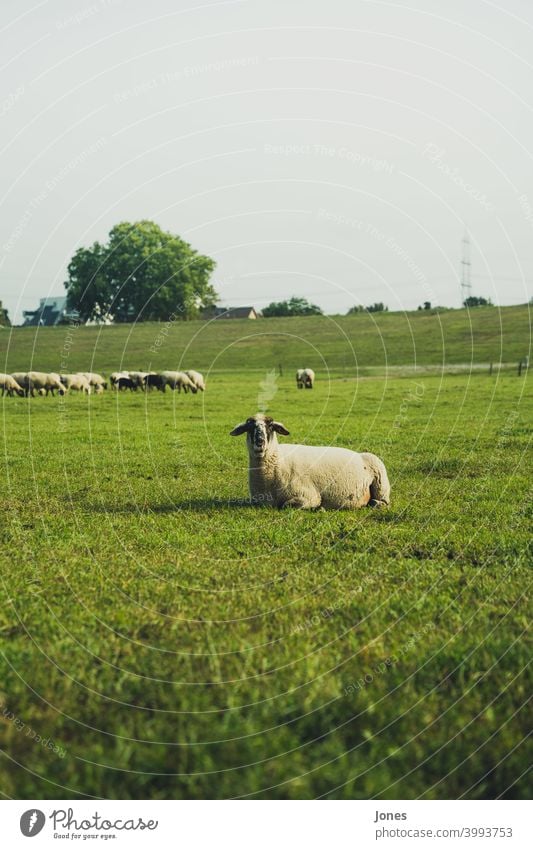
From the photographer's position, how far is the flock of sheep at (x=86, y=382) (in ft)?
145

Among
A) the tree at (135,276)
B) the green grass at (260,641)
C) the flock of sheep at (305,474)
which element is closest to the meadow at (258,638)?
the green grass at (260,641)

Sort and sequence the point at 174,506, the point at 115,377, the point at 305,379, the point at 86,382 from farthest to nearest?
the point at 305,379 → the point at 115,377 → the point at 86,382 → the point at 174,506

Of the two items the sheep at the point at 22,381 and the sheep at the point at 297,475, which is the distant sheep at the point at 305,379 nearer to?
the sheep at the point at 22,381

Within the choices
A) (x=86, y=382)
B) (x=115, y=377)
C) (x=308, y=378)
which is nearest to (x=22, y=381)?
(x=86, y=382)

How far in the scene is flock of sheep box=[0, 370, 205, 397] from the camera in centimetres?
4431

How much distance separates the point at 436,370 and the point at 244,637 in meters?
56.4

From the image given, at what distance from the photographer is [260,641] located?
22.5 ft

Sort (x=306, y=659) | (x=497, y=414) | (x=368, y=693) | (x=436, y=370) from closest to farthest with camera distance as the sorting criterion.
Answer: (x=368, y=693), (x=306, y=659), (x=497, y=414), (x=436, y=370)

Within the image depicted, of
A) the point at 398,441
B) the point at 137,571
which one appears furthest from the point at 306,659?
the point at 398,441

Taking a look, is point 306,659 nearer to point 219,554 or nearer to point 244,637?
point 244,637

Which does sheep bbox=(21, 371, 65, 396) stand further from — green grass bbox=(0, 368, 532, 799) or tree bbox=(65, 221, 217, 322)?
green grass bbox=(0, 368, 532, 799)

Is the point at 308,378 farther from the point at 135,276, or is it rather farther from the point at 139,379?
the point at 135,276

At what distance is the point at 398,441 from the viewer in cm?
2156

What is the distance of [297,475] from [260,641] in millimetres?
5580
